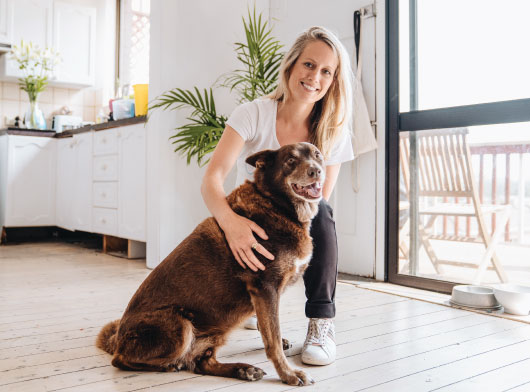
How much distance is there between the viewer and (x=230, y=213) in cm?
139

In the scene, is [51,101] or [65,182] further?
[51,101]

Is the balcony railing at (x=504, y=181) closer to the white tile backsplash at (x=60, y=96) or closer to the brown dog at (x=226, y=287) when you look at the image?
the brown dog at (x=226, y=287)

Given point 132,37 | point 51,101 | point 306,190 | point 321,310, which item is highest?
point 132,37

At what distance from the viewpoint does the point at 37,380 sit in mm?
1374

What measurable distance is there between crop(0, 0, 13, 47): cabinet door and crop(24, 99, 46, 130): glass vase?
630 millimetres

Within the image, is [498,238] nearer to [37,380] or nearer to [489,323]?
[489,323]

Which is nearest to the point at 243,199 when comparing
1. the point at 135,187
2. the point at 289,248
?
the point at 289,248

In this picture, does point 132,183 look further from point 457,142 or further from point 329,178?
point 457,142

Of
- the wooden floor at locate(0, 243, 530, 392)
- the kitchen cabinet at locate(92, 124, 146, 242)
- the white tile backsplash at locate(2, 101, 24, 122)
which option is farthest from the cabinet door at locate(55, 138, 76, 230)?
the wooden floor at locate(0, 243, 530, 392)

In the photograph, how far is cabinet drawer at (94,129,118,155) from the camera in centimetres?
384

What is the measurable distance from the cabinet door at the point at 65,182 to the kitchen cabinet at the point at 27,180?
0.09 metres

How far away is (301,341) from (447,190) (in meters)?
1.48

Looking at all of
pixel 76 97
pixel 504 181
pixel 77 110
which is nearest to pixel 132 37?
pixel 76 97

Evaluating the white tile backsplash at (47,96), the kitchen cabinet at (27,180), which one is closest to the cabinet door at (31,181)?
the kitchen cabinet at (27,180)
